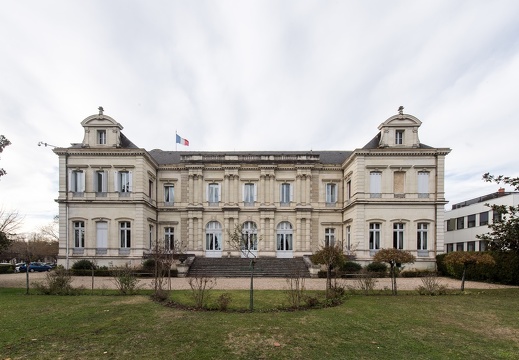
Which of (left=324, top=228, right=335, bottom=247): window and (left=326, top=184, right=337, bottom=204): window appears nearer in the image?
(left=324, top=228, right=335, bottom=247): window

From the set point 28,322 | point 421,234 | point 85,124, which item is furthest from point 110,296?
point 421,234

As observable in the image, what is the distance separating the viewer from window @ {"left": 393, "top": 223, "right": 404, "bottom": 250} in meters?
24.3

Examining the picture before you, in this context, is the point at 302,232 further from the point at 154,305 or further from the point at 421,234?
the point at 154,305

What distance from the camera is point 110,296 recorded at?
41.1ft

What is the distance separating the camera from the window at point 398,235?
2427cm

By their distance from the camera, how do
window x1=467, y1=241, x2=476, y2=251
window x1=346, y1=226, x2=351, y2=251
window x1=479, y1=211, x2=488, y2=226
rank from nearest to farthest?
window x1=346, y1=226, x2=351, y2=251 < window x1=479, y1=211, x2=488, y2=226 < window x1=467, y1=241, x2=476, y2=251

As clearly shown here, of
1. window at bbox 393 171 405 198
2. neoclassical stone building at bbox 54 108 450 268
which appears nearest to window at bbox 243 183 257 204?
neoclassical stone building at bbox 54 108 450 268

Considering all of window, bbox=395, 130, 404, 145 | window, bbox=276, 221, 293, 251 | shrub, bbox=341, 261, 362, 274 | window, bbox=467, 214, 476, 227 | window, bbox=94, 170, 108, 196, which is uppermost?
window, bbox=395, 130, 404, 145

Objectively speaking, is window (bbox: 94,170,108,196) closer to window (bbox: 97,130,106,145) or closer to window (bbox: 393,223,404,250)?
window (bbox: 97,130,106,145)

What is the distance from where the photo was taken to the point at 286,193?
2833 cm

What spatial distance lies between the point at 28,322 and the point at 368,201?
2235 cm

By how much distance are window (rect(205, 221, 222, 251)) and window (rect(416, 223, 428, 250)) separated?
56.4 ft

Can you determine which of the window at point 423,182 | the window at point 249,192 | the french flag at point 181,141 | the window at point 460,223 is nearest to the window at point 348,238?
the window at point 423,182

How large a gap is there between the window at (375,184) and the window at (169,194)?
18.2 m
